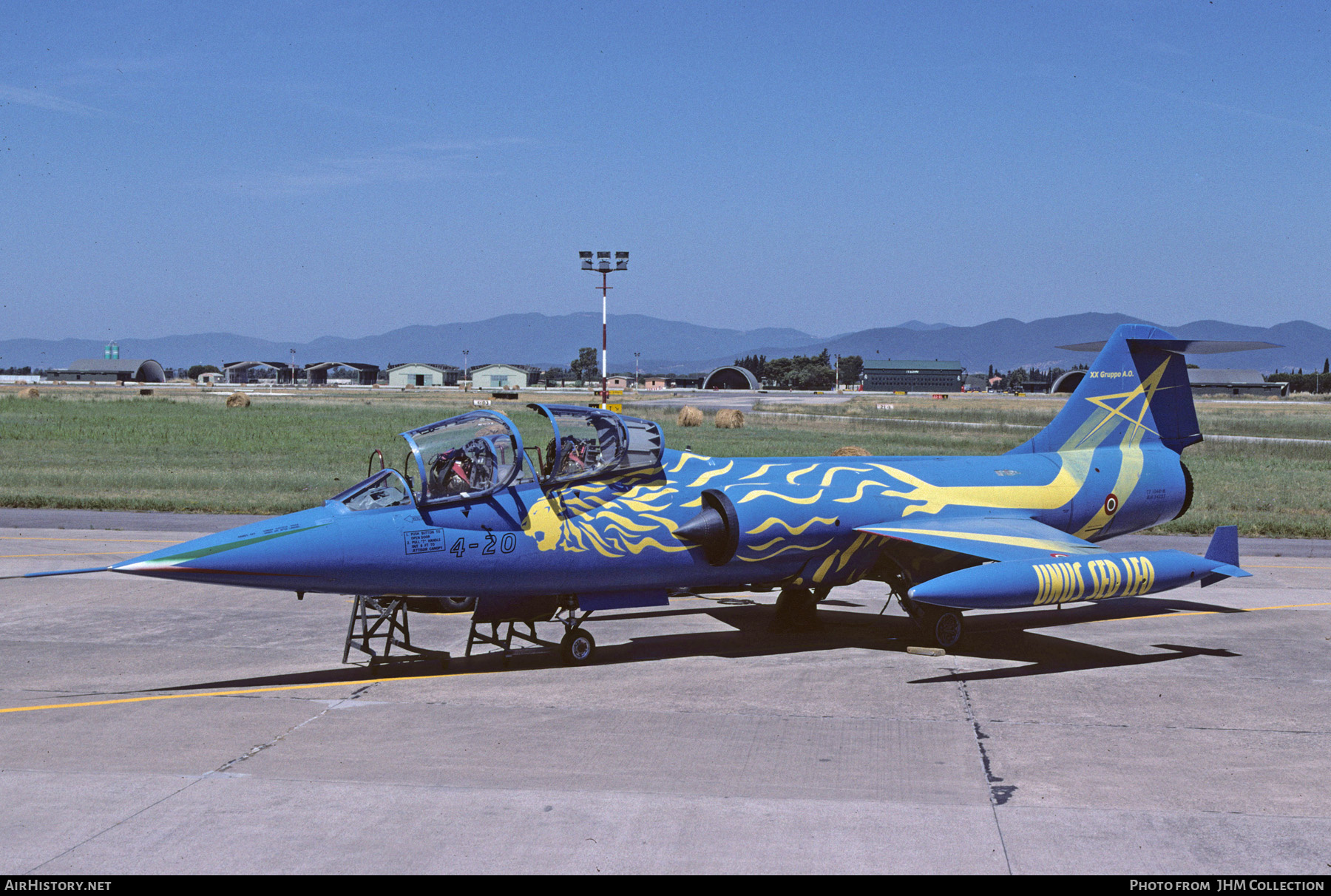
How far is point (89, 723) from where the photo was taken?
33.9ft

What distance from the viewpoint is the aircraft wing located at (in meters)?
13.2

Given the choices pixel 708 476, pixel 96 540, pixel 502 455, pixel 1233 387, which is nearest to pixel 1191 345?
pixel 708 476

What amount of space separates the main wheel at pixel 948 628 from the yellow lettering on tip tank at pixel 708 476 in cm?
325

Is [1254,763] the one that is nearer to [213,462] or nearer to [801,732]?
[801,732]

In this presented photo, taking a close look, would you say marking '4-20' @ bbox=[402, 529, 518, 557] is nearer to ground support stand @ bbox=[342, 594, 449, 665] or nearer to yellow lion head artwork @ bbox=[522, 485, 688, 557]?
yellow lion head artwork @ bbox=[522, 485, 688, 557]

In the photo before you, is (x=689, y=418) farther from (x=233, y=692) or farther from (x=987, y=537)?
(x=233, y=692)

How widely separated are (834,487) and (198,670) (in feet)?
26.1

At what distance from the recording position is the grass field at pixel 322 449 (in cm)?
2830

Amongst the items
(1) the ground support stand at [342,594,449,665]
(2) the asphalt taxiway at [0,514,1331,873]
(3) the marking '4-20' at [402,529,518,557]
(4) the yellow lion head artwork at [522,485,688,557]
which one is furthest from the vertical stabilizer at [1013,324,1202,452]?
(1) the ground support stand at [342,594,449,665]

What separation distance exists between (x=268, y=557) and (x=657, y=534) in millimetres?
4345

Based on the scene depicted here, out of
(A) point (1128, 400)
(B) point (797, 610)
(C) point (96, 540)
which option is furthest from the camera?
A: (C) point (96, 540)

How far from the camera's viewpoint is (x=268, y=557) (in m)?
10.8

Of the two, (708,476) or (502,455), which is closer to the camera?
(502,455)
